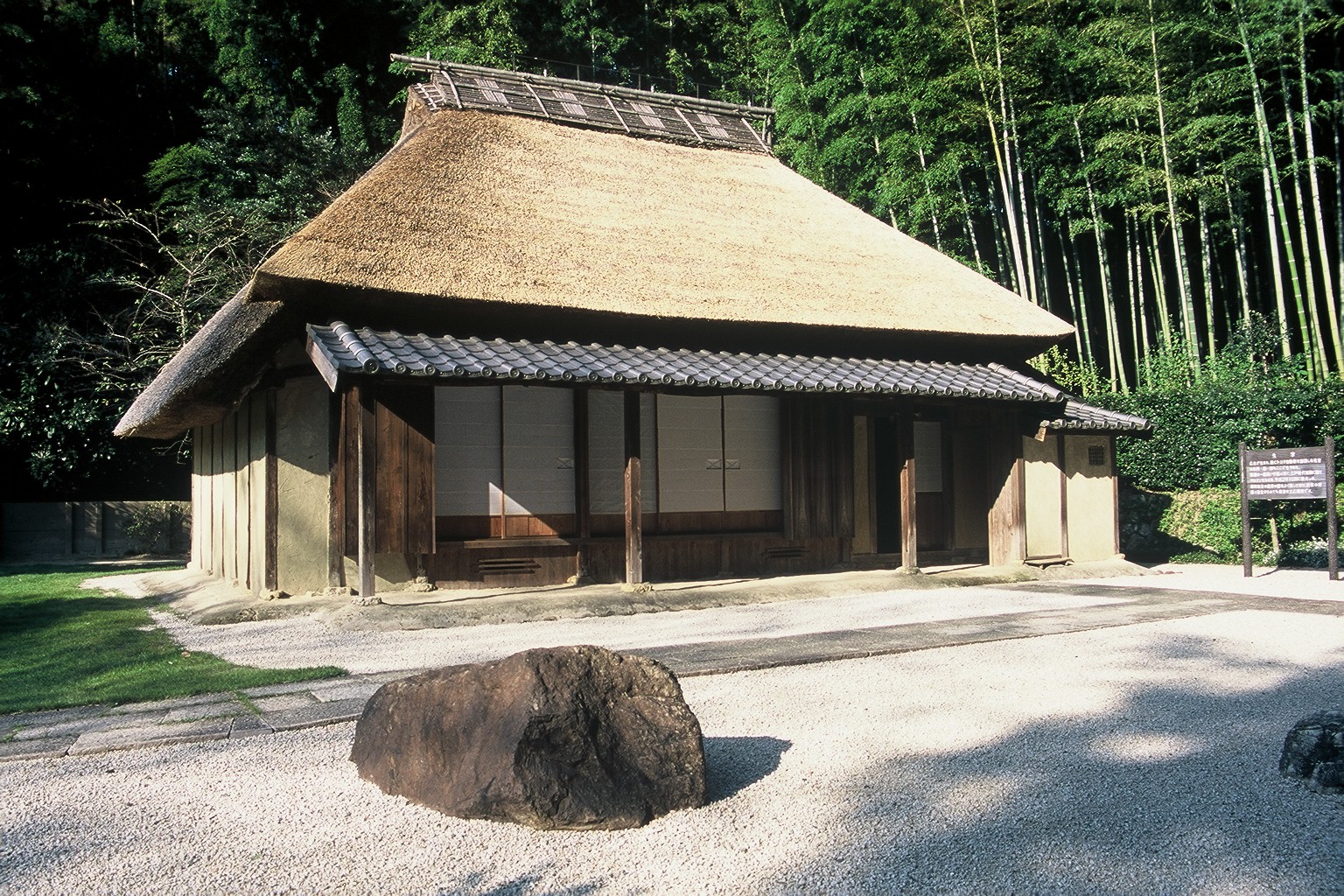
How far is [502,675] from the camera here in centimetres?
317

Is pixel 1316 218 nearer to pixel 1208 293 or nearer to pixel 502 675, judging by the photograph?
pixel 1208 293

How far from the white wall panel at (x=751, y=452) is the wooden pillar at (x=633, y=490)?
5.58ft

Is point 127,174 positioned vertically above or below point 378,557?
above

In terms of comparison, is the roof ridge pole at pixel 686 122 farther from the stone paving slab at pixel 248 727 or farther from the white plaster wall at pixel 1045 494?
the stone paving slab at pixel 248 727

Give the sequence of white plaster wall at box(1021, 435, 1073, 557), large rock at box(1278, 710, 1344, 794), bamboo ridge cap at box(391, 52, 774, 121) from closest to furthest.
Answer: large rock at box(1278, 710, 1344, 794), white plaster wall at box(1021, 435, 1073, 557), bamboo ridge cap at box(391, 52, 774, 121)

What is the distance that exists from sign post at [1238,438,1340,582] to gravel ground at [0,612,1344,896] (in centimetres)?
569

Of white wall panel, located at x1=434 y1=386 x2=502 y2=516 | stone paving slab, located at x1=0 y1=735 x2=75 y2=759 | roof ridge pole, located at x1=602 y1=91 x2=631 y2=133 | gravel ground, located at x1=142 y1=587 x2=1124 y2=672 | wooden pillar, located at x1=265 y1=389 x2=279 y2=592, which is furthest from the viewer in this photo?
roof ridge pole, located at x1=602 y1=91 x2=631 y2=133

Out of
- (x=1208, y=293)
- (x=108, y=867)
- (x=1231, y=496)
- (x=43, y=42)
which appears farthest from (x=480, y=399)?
(x=43, y=42)

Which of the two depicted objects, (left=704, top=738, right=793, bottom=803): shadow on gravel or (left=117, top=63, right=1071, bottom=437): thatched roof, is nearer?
(left=704, top=738, right=793, bottom=803): shadow on gravel

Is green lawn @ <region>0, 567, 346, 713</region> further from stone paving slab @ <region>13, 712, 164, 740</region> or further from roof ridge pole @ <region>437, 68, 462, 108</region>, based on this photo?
roof ridge pole @ <region>437, 68, 462, 108</region>

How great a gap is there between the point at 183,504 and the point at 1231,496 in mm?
14632

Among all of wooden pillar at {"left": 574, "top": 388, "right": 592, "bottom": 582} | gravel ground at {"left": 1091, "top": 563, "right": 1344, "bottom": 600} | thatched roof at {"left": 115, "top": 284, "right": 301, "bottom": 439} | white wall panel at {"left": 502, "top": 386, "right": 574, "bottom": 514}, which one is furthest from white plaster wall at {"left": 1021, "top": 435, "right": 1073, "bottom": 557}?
thatched roof at {"left": 115, "top": 284, "right": 301, "bottom": 439}

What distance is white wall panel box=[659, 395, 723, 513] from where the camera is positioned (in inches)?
380

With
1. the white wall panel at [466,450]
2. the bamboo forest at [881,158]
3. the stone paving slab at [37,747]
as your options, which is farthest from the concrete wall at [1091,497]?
the stone paving slab at [37,747]
